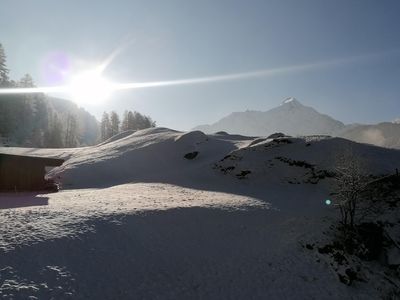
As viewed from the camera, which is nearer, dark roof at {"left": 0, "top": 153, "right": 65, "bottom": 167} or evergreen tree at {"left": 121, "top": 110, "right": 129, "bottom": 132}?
dark roof at {"left": 0, "top": 153, "right": 65, "bottom": 167}

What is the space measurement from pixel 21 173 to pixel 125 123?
85.9m

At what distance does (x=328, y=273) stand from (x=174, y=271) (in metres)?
7.81

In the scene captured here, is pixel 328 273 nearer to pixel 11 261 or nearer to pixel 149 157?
pixel 11 261

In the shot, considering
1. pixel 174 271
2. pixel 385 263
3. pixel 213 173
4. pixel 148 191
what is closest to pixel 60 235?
pixel 174 271

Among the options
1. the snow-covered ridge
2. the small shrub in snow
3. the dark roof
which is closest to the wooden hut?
the dark roof

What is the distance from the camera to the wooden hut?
29.4m

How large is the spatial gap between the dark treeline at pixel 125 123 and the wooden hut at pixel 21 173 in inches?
3198

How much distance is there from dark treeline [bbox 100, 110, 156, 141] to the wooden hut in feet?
266

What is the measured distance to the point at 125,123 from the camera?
377 ft

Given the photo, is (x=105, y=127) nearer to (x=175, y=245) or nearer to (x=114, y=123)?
(x=114, y=123)

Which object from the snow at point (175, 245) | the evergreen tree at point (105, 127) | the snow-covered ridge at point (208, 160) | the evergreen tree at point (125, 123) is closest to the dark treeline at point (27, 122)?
the evergreen tree at point (105, 127)

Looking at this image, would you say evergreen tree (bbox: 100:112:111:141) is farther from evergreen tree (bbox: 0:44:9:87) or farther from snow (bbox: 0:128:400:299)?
snow (bbox: 0:128:400:299)

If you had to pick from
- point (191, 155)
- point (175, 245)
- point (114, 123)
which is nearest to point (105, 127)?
point (114, 123)

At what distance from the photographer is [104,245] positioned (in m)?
14.5
